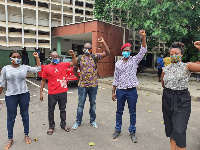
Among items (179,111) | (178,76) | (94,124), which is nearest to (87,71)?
(94,124)

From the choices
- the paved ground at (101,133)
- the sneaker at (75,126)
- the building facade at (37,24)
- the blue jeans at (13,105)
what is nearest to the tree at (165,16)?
the building facade at (37,24)

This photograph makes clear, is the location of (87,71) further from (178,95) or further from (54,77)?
(178,95)

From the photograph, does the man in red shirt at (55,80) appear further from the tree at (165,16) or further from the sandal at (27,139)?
the tree at (165,16)

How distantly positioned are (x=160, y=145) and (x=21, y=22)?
20399mm

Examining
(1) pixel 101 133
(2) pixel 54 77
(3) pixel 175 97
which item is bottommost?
(1) pixel 101 133

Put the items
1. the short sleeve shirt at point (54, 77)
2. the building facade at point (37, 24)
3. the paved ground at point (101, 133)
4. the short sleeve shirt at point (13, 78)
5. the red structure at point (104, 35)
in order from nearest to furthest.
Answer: the short sleeve shirt at point (13, 78), the paved ground at point (101, 133), the short sleeve shirt at point (54, 77), the red structure at point (104, 35), the building facade at point (37, 24)

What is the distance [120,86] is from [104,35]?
990 centimetres

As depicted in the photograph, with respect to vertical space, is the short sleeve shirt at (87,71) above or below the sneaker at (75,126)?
above

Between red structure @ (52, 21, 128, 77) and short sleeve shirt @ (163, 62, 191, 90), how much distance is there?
9.87 meters

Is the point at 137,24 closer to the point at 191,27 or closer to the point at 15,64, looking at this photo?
the point at 191,27

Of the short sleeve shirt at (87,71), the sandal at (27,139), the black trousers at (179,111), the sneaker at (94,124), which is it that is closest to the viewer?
the black trousers at (179,111)

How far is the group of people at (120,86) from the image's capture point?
259 centimetres

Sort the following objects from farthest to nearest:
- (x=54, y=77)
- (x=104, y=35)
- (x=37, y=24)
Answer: (x=37, y=24) < (x=104, y=35) < (x=54, y=77)

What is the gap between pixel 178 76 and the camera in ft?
8.48
